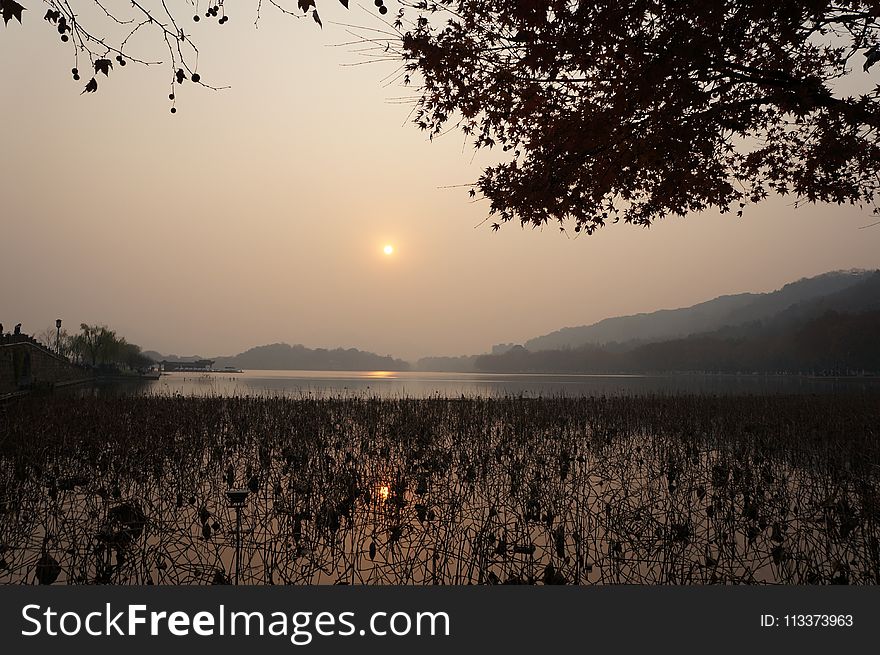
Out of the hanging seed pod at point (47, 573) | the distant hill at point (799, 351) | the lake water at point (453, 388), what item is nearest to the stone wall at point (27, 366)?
the lake water at point (453, 388)

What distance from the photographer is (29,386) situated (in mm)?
36625

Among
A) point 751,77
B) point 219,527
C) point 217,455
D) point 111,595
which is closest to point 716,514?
point 751,77

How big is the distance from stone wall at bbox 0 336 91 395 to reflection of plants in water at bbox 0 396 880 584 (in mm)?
22508

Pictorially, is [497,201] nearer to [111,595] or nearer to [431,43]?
[431,43]

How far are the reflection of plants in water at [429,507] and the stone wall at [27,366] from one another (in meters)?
22.5

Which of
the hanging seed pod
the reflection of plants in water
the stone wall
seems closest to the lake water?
the stone wall

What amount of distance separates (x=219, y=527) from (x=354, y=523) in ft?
5.56

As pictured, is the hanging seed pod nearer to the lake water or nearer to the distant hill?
the lake water

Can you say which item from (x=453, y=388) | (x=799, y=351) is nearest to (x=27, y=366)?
(x=453, y=388)

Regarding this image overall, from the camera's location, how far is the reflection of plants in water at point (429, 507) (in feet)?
19.3

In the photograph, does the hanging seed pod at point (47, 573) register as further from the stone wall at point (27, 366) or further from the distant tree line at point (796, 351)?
the distant tree line at point (796, 351)

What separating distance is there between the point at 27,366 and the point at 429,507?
44.3 metres

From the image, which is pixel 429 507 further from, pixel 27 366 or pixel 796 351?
pixel 796 351

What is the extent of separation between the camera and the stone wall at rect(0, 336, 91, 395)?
3443cm
